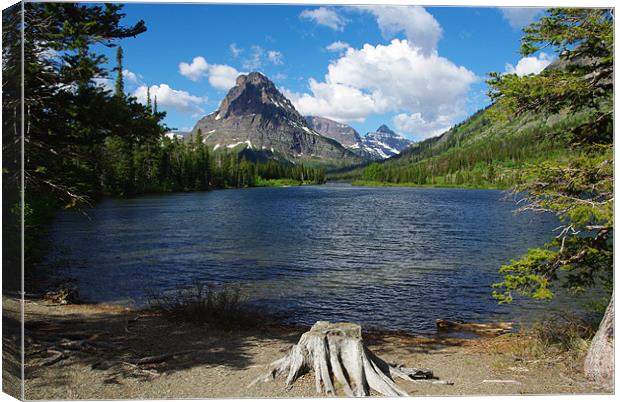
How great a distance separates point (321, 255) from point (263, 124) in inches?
255

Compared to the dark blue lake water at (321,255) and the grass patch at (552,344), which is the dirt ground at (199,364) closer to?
the grass patch at (552,344)

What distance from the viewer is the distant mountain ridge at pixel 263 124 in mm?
8594

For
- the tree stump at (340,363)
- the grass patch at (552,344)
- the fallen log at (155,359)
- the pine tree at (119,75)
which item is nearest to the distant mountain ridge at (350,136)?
the pine tree at (119,75)

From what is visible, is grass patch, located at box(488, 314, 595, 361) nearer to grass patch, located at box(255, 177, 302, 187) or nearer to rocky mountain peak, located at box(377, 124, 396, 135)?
rocky mountain peak, located at box(377, 124, 396, 135)

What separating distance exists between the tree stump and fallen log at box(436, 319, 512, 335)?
169 inches

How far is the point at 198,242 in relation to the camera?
19.8 meters

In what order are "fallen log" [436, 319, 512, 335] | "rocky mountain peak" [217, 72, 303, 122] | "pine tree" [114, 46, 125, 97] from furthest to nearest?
"fallen log" [436, 319, 512, 335]
"rocky mountain peak" [217, 72, 303, 122]
"pine tree" [114, 46, 125, 97]

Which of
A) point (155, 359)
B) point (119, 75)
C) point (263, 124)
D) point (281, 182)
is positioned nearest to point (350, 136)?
point (263, 124)

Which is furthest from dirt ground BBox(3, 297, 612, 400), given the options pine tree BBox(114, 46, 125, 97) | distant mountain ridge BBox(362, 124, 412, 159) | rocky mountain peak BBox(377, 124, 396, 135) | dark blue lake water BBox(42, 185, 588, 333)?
distant mountain ridge BBox(362, 124, 412, 159)

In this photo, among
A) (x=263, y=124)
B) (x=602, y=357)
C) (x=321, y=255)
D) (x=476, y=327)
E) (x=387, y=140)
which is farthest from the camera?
(x=321, y=255)

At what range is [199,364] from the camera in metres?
6.19

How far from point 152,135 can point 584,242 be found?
20.4 ft

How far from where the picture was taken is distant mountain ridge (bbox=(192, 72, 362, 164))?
8.59 m

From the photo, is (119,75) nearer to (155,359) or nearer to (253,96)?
(253,96)
